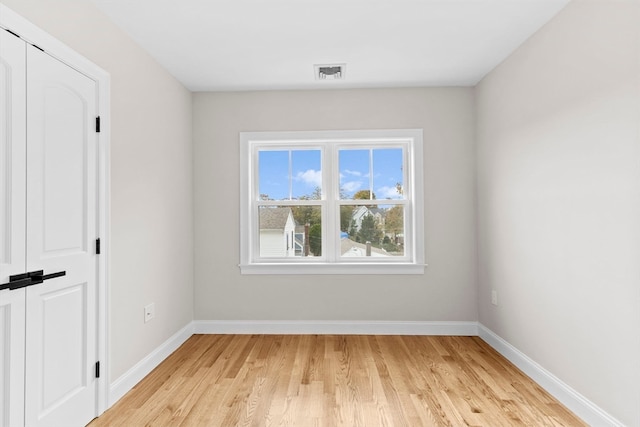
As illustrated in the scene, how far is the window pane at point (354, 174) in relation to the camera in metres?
4.13

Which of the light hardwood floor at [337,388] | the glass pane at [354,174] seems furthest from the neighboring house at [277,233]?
the light hardwood floor at [337,388]

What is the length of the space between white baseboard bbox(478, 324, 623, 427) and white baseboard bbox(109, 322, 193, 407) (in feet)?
9.53

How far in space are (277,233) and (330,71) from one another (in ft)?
5.67

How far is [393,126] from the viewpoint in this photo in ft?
13.1

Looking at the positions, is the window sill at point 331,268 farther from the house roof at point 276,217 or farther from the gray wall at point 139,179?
the gray wall at point 139,179

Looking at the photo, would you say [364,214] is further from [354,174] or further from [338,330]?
[338,330]

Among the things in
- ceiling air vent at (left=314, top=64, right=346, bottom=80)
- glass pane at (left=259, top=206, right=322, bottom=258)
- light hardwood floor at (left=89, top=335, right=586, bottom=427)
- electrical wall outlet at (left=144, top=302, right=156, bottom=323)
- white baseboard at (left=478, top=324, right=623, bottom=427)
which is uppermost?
ceiling air vent at (left=314, top=64, right=346, bottom=80)

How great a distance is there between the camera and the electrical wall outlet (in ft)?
9.84

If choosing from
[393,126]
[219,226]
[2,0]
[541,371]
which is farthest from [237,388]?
[393,126]

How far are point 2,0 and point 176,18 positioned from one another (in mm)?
1043

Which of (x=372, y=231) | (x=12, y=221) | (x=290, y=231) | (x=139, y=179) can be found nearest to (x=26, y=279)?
(x=12, y=221)

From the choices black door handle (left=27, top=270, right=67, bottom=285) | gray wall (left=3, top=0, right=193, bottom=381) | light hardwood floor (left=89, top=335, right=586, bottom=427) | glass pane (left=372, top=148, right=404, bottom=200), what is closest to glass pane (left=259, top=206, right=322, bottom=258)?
glass pane (left=372, top=148, right=404, bottom=200)

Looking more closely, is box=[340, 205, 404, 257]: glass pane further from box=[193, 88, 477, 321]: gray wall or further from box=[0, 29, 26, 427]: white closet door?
box=[0, 29, 26, 427]: white closet door

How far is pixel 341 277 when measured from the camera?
13.1 ft
